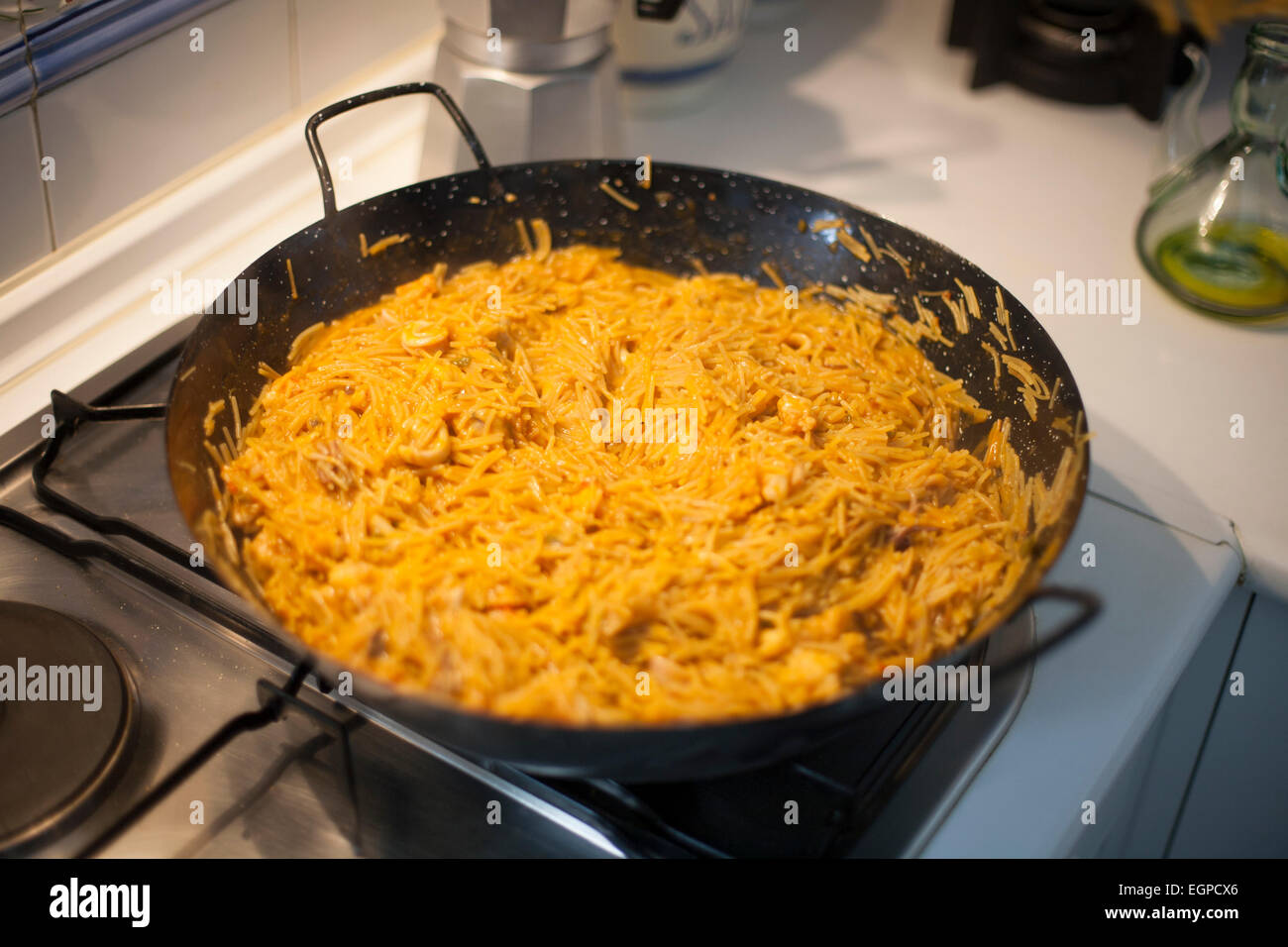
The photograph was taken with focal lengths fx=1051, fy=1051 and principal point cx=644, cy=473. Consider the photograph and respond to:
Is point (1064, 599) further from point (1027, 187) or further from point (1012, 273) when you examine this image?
point (1027, 187)

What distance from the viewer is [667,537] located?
133cm

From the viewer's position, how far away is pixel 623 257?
6.15ft

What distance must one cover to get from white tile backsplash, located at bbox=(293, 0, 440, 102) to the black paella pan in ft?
1.70

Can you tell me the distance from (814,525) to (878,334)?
52 centimetres

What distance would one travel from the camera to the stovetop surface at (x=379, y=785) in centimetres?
117

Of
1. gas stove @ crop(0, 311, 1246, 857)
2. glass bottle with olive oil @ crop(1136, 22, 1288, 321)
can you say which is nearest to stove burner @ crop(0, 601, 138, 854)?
gas stove @ crop(0, 311, 1246, 857)

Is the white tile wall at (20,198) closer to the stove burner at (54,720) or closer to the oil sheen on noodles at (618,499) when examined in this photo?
the oil sheen on noodles at (618,499)

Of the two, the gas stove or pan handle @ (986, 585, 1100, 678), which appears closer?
pan handle @ (986, 585, 1100, 678)

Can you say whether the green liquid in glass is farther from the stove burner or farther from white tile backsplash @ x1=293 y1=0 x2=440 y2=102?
the stove burner

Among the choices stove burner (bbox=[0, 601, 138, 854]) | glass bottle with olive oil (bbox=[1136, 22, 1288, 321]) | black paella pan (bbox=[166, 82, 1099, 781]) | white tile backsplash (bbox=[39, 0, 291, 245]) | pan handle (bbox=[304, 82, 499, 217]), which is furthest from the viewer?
glass bottle with olive oil (bbox=[1136, 22, 1288, 321])


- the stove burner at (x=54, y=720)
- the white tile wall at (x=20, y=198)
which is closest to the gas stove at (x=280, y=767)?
the stove burner at (x=54, y=720)

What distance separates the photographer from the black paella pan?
1.01 m

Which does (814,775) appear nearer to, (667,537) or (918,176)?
(667,537)

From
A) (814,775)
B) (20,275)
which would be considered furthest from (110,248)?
(814,775)
